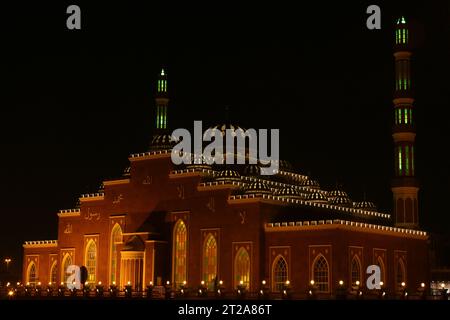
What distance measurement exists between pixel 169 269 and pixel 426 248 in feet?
63.8

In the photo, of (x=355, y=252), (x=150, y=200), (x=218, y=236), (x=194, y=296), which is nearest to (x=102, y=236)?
(x=150, y=200)

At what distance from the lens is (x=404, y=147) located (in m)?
66.9

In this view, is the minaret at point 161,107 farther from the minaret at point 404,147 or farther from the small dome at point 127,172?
the minaret at point 404,147

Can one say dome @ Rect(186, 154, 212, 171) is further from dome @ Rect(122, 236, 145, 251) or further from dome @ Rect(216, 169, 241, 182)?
dome @ Rect(122, 236, 145, 251)

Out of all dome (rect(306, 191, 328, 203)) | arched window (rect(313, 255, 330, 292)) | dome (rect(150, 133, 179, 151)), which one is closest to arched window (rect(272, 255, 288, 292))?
arched window (rect(313, 255, 330, 292))

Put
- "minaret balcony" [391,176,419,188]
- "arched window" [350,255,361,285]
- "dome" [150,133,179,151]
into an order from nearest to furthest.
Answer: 1. "arched window" [350,255,361,285]
2. "minaret balcony" [391,176,419,188]
3. "dome" [150,133,179,151]

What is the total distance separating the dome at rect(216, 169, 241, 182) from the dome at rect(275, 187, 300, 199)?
3.12m

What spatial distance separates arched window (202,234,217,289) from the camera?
204 feet

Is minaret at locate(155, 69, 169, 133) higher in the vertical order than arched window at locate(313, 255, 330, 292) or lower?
higher

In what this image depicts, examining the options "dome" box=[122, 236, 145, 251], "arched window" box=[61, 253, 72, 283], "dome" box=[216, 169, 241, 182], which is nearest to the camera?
"dome" box=[216, 169, 241, 182]

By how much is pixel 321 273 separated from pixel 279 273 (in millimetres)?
3184

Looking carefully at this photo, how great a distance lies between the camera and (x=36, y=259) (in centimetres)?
7500
